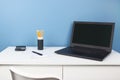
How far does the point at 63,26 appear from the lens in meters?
1.87

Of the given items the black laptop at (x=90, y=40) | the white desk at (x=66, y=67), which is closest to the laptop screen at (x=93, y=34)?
the black laptop at (x=90, y=40)

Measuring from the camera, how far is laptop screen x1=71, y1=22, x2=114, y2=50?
165 centimetres

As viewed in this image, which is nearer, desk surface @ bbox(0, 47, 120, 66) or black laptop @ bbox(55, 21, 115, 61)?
desk surface @ bbox(0, 47, 120, 66)

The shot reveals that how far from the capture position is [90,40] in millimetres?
1729

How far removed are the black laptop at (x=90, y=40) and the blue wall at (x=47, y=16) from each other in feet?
0.41

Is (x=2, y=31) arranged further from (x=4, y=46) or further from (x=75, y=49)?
(x=75, y=49)

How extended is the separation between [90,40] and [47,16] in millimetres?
514

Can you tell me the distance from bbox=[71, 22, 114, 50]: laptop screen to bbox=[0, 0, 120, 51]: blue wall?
12cm

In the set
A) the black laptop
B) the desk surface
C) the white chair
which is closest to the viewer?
the white chair

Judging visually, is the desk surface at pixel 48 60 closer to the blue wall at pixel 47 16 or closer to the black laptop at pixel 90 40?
the black laptop at pixel 90 40

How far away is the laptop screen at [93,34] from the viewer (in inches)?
64.8

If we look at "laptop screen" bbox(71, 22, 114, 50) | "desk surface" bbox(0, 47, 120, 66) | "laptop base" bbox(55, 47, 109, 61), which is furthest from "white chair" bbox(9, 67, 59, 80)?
"laptop screen" bbox(71, 22, 114, 50)

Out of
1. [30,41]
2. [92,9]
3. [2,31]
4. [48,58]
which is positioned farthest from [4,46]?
[92,9]

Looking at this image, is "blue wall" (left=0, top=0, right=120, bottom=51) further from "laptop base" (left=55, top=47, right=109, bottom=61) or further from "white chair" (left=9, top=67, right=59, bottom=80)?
"white chair" (left=9, top=67, right=59, bottom=80)
